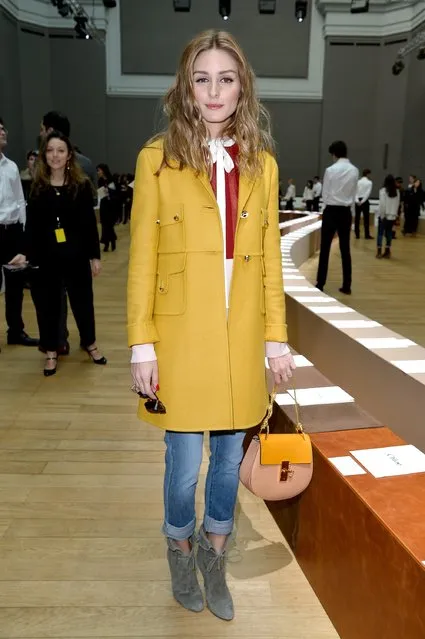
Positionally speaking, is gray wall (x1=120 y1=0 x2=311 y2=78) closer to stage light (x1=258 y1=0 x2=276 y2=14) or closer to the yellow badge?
stage light (x1=258 y1=0 x2=276 y2=14)

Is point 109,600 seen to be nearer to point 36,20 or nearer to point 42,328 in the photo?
point 42,328

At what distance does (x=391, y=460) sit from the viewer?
1647mm

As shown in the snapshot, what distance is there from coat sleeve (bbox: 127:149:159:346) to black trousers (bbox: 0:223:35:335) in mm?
3117

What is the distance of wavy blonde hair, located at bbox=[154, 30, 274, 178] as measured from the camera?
141 cm

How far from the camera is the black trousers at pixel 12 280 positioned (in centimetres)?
433

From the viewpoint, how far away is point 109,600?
5.83 feet

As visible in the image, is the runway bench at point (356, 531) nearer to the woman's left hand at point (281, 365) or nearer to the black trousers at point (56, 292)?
the woman's left hand at point (281, 365)

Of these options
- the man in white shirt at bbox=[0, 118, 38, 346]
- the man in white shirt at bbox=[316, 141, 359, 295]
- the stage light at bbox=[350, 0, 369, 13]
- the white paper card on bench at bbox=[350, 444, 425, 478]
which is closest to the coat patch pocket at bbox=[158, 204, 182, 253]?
the white paper card on bench at bbox=[350, 444, 425, 478]

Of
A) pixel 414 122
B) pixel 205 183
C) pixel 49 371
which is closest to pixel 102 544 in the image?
pixel 205 183

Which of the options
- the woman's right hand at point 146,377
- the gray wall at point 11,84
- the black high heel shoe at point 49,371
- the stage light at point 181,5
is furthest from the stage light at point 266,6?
the woman's right hand at point 146,377

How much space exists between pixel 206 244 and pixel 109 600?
116 cm

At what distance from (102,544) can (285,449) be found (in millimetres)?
852

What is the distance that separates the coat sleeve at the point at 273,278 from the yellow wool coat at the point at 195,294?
19mm

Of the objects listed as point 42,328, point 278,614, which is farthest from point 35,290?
point 278,614
